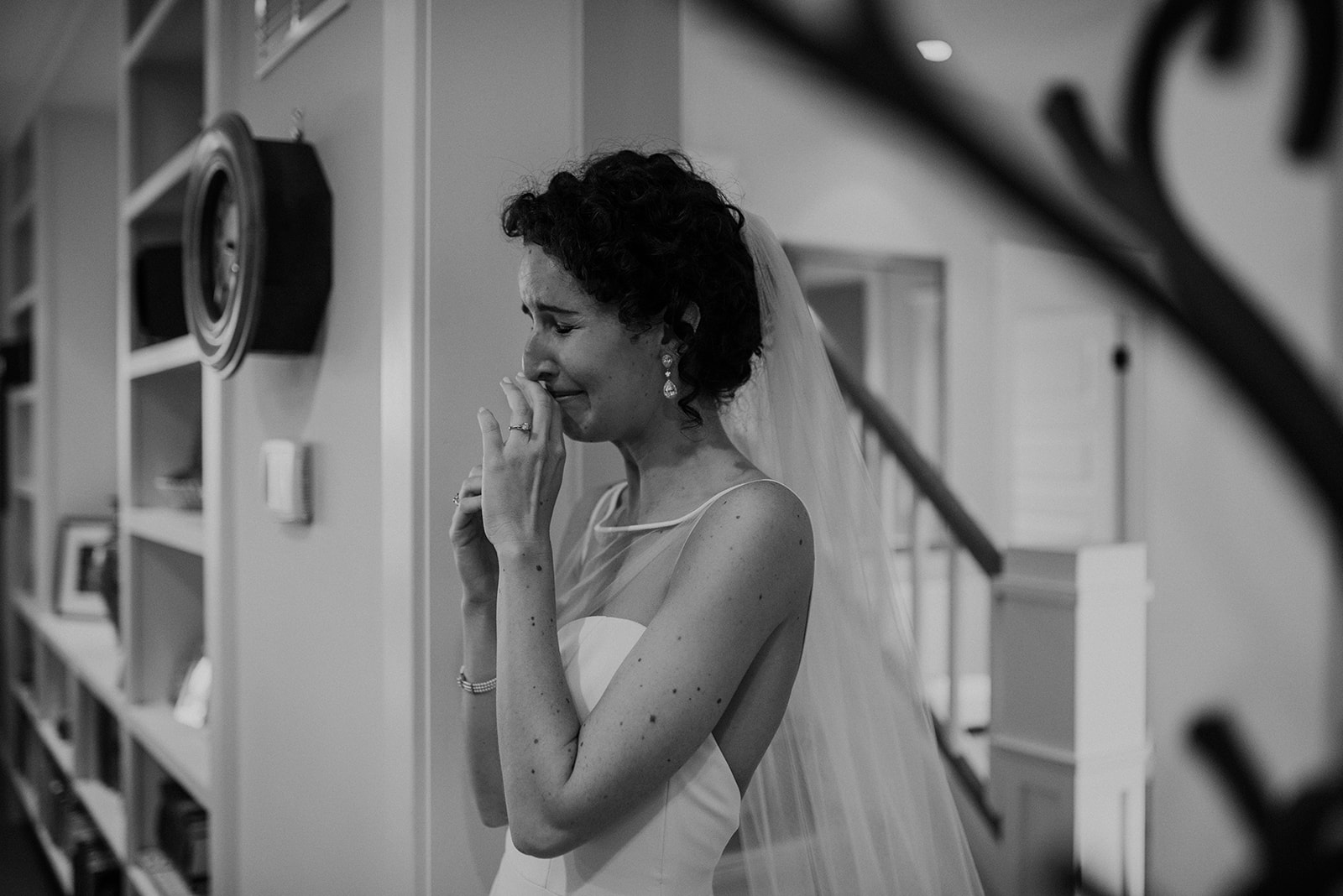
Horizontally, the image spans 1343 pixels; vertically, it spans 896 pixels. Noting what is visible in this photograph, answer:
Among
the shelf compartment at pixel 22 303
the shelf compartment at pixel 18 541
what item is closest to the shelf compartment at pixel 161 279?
the shelf compartment at pixel 22 303

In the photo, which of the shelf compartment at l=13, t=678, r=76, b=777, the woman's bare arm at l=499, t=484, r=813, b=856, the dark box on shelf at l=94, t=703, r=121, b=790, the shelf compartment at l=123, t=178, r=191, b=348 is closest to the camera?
the woman's bare arm at l=499, t=484, r=813, b=856

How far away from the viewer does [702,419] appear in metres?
1.32

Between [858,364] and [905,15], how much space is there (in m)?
4.88

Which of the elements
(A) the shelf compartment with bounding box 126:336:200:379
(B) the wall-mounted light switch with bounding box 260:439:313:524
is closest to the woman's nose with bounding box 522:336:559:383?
(B) the wall-mounted light switch with bounding box 260:439:313:524

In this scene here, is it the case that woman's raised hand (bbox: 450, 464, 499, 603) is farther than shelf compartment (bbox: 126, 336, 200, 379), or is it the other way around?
shelf compartment (bbox: 126, 336, 200, 379)

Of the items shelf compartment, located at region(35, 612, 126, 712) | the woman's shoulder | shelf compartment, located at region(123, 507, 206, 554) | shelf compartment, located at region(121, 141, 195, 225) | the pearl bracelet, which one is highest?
shelf compartment, located at region(121, 141, 195, 225)

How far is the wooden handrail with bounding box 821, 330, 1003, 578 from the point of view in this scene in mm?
2607

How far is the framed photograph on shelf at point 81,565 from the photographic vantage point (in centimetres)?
410

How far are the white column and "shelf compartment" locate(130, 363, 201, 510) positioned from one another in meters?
2.14

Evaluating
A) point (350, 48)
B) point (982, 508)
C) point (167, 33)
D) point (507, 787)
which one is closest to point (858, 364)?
point (982, 508)

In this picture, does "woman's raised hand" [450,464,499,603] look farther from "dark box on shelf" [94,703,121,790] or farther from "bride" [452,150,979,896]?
"dark box on shelf" [94,703,121,790]

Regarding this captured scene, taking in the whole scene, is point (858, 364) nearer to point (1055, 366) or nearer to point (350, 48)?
point (1055, 366)

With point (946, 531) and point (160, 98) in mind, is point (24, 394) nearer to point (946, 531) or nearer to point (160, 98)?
point (160, 98)

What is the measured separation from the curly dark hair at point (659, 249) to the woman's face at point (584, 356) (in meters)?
0.02
